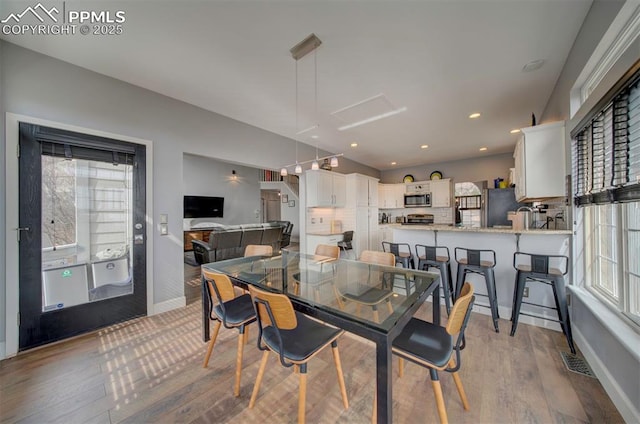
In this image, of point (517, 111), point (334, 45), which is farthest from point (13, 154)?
point (517, 111)

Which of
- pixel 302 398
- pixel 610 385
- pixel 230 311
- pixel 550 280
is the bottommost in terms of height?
pixel 610 385

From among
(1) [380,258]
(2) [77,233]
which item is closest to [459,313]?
(1) [380,258]

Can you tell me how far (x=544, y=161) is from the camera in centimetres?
242

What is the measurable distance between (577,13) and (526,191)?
157 centimetres

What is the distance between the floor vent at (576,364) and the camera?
5.72 feet

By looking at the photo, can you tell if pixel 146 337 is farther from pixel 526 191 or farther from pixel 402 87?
pixel 526 191

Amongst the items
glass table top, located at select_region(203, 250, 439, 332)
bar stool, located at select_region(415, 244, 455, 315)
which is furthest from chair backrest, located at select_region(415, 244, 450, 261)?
glass table top, located at select_region(203, 250, 439, 332)

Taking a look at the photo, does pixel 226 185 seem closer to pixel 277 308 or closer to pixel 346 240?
pixel 346 240

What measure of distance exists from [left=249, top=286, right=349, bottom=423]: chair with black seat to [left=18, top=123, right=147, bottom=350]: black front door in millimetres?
2279

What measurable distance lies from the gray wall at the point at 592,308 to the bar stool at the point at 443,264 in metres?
1.08

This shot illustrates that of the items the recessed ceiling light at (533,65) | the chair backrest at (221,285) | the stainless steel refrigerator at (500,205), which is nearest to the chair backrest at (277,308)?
the chair backrest at (221,285)

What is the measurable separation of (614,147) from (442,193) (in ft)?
17.0

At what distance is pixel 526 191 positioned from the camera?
249cm

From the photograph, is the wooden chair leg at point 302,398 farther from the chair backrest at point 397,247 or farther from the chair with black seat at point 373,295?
the chair backrest at point 397,247
